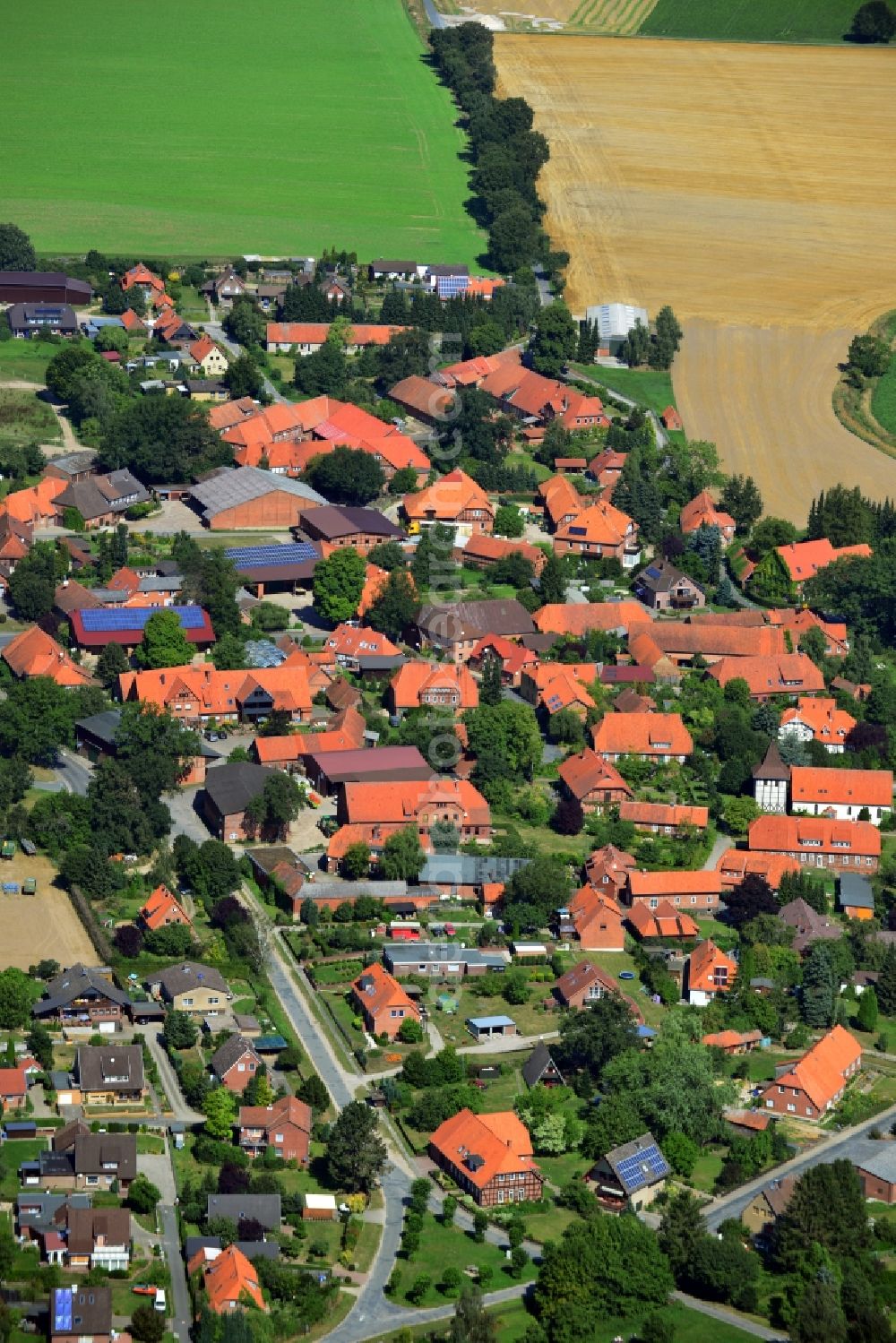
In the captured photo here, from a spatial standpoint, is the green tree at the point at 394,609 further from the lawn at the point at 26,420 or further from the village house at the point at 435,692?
the lawn at the point at 26,420

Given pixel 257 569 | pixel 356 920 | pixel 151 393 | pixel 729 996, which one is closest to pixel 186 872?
pixel 356 920

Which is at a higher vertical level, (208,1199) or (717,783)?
(208,1199)

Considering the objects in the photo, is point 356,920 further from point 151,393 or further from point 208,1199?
point 151,393

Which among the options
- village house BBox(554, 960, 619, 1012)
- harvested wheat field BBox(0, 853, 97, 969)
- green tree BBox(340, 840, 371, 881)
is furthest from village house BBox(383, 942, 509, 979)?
harvested wheat field BBox(0, 853, 97, 969)

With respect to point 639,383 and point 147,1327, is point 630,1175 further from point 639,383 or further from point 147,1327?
point 639,383

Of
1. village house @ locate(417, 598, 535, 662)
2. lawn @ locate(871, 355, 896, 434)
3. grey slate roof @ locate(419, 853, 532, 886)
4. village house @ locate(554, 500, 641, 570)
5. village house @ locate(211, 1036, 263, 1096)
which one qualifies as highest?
village house @ locate(211, 1036, 263, 1096)

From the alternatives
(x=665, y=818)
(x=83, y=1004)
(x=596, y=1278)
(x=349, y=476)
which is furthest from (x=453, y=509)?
(x=596, y=1278)

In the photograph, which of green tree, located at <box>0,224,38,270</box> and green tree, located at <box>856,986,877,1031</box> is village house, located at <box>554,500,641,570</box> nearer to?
green tree, located at <box>856,986,877,1031</box>
